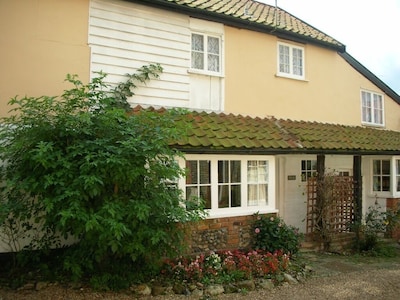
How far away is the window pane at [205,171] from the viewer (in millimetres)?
7950

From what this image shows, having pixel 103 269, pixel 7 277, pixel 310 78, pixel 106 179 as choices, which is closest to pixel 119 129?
pixel 106 179

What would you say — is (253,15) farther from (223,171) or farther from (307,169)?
(223,171)

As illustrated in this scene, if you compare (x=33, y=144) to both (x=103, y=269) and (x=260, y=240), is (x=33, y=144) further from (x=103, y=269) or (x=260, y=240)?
(x=260, y=240)

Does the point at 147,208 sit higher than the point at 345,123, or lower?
lower

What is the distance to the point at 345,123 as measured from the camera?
12.6 m

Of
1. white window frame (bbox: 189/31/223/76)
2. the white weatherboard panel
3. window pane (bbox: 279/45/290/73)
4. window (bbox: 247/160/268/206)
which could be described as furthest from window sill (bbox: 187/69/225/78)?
window (bbox: 247/160/268/206)

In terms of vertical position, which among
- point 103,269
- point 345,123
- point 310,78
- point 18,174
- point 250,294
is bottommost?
point 250,294

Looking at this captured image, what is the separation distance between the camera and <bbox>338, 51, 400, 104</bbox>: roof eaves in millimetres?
12883

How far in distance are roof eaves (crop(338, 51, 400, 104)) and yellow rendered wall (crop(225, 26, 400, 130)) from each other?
0.17 metres

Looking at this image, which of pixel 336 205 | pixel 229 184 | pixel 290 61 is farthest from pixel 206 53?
pixel 336 205

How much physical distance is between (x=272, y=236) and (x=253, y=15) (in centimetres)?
670

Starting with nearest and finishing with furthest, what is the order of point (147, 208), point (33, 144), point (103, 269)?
point (147, 208)
point (33, 144)
point (103, 269)

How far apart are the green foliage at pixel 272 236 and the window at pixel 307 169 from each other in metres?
3.68

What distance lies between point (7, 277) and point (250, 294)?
13.7ft
